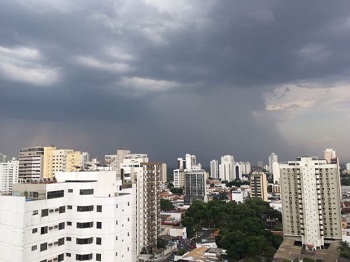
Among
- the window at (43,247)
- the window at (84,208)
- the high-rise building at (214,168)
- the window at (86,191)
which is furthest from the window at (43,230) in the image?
the high-rise building at (214,168)

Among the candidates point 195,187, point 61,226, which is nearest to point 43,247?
point 61,226

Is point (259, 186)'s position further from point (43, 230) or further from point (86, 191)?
point (43, 230)

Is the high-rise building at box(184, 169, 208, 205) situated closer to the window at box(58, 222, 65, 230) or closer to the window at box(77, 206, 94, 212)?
the window at box(77, 206, 94, 212)

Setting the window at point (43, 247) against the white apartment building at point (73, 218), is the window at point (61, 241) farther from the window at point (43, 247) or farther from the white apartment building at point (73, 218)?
the window at point (43, 247)

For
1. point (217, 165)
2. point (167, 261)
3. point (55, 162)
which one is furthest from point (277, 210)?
point (217, 165)

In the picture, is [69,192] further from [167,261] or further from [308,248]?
[308,248]

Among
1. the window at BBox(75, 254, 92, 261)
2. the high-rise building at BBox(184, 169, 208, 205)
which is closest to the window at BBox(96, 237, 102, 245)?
the window at BBox(75, 254, 92, 261)
